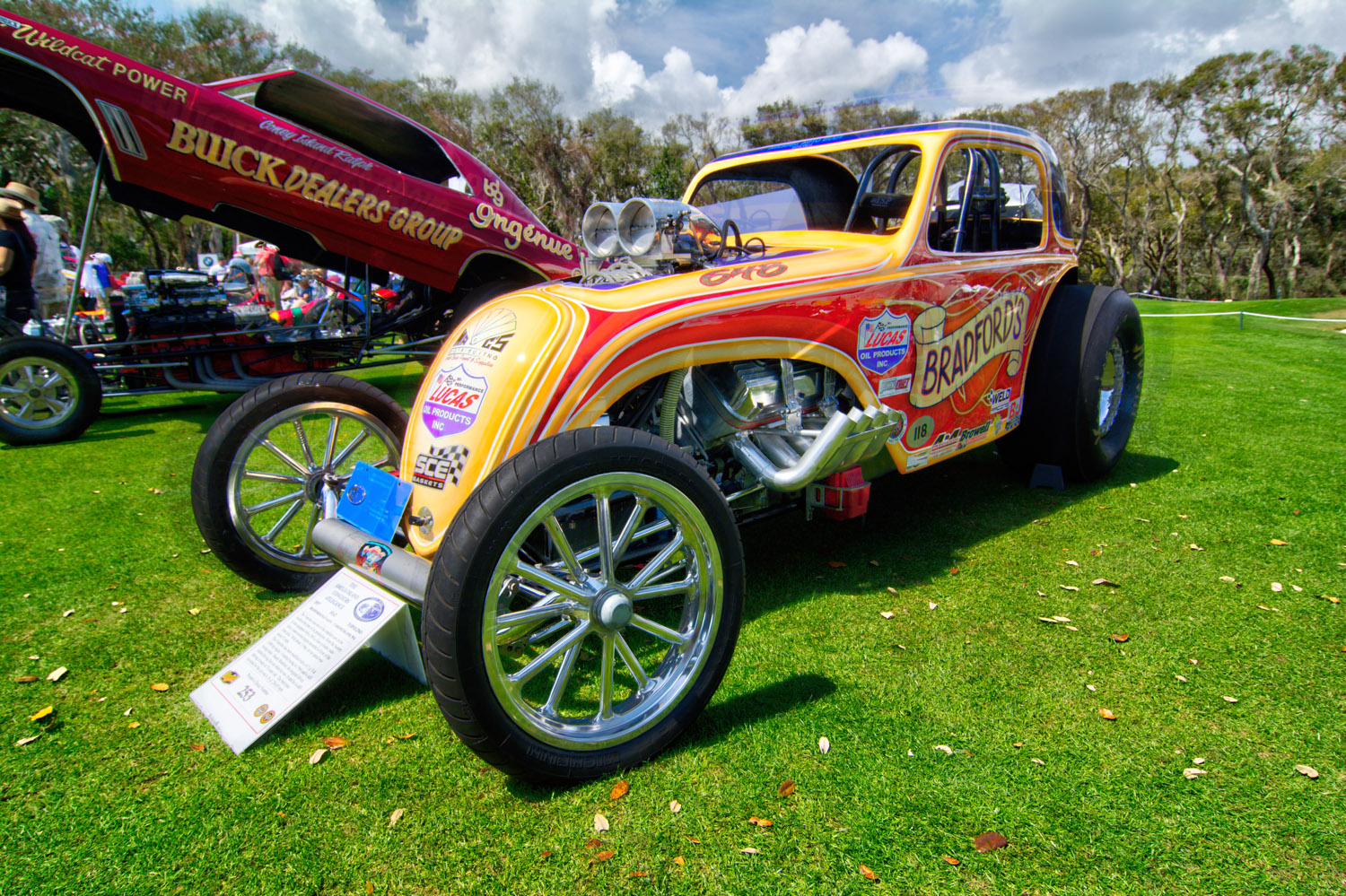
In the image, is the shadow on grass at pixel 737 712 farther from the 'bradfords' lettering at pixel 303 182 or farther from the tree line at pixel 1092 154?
the tree line at pixel 1092 154

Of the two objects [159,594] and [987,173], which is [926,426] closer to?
[987,173]

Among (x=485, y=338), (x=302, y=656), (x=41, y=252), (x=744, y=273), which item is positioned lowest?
(x=302, y=656)

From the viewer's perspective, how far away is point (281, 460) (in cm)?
327

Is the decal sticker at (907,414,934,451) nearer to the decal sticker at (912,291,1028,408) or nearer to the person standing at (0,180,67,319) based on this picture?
the decal sticker at (912,291,1028,408)

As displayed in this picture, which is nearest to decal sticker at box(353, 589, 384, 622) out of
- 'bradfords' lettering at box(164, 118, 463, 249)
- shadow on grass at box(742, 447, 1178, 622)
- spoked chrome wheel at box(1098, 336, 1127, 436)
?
shadow on grass at box(742, 447, 1178, 622)

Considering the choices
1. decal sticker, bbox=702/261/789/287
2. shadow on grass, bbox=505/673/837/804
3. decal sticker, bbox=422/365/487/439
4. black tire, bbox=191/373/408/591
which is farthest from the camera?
black tire, bbox=191/373/408/591

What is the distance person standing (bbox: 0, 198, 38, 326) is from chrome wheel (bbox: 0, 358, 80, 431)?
139cm

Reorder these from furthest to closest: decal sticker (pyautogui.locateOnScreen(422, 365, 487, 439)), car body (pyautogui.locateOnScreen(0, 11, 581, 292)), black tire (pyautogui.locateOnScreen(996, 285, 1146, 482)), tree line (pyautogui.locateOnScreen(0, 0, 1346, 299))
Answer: tree line (pyautogui.locateOnScreen(0, 0, 1346, 299))
car body (pyautogui.locateOnScreen(0, 11, 581, 292))
black tire (pyautogui.locateOnScreen(996, 285, 1146, 482))
decal sticker (pyautogui.locateOnScreen(422, 365, 487, 439))

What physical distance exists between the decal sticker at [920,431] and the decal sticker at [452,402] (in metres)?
2.06

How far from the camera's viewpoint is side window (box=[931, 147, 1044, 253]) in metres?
3.97

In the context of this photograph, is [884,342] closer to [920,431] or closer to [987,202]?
[920,431]

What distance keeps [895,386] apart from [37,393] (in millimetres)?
7025

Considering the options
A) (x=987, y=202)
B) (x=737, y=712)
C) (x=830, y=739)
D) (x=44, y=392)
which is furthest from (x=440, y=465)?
(x=44, y=392)

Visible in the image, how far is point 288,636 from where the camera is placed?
2639 mm
